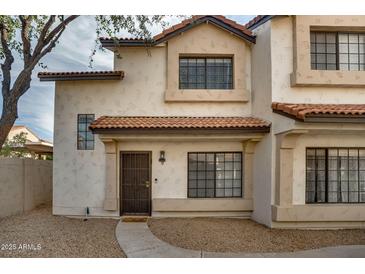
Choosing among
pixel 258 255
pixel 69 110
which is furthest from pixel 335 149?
pixel 69 110

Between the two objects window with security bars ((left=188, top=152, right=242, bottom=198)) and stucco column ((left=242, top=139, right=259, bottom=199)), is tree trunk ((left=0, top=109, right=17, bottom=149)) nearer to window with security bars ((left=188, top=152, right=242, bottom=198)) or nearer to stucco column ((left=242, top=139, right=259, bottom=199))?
window with security bars ((left=188, top=152, right=242, bottom=198))

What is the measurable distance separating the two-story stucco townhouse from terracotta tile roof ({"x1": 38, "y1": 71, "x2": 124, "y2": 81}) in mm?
35

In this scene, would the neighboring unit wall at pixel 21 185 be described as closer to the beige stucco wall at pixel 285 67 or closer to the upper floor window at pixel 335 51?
the beige stucco wall at pixel 285 67

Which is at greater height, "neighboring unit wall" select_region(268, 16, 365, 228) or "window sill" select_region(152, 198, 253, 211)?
"neighboring unit wall" select_region(268, 16, 365, 228)

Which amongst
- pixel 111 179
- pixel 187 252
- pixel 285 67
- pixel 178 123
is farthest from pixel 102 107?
pixel 285 67

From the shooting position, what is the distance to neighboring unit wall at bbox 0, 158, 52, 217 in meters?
9.69

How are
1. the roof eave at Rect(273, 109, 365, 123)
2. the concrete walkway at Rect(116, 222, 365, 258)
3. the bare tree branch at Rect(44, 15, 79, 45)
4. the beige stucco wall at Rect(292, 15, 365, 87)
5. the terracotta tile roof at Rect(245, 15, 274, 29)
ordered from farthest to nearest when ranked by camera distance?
1. the terracotta tile roof at Rect(245, 15, 274, 29)
2. the beige stucco wall at Rect(292, 15, 365, 87)
3. the bare tree branch at Rect(44, 15, 79, 45)
4. the roof eave at Rect(273, 109, 365, 123)
5. the concrete walkway at Rect(116, 222, 365, 258)

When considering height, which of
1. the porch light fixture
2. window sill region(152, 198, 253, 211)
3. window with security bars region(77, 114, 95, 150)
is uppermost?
window with security bars region(77, 114, 95, 150)

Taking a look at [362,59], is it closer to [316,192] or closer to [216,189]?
[316,192]

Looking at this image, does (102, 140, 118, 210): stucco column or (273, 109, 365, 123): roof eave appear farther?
(102, 140, 118, 210): stucco column

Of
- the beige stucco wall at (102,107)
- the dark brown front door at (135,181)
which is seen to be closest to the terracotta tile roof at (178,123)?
the beige stucco wall at (102,107)

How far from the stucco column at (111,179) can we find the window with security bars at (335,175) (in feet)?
20.4

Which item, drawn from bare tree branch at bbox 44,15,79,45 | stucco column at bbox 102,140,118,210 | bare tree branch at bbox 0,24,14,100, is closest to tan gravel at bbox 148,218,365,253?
stucco column at bbox 102,140,118,210
